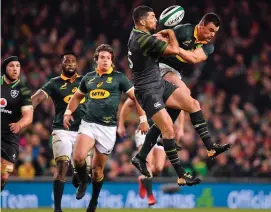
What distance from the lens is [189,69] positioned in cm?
2370

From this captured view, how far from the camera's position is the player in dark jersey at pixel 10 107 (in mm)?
13578

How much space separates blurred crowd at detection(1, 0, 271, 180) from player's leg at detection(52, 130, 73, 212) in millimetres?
4308

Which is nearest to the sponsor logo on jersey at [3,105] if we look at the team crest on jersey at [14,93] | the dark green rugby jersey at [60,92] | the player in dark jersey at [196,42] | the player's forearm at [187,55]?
the team crest on jersey at [14,93]

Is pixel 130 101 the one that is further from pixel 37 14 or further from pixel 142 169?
pixel 37 14

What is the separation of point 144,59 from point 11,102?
8.39ft

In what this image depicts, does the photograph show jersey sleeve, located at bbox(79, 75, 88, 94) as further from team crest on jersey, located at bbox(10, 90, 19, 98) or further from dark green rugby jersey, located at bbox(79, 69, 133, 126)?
team crest on jersey, located at bbox(10, 90, 19, 98)

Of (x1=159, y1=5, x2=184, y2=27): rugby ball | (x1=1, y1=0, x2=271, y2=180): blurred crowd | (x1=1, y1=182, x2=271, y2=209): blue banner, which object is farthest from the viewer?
(x1=1, y1=0, x2=271, y2=180): blurred crowd

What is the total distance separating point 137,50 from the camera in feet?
40.0

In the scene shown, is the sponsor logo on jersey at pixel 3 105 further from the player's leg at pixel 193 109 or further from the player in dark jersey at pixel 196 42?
the player's leg at pixel 193 109

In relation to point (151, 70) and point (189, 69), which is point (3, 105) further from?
point (189, 69)

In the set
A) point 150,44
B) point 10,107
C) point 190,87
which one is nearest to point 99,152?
point 10,107

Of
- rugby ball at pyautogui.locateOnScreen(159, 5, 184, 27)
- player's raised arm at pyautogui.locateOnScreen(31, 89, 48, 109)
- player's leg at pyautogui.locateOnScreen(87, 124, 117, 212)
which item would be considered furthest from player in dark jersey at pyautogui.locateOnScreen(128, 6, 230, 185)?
player's raised arm at pyautogui.locateOnScreen(31, 89, 48, 109)

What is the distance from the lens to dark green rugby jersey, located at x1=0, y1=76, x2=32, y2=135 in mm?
13594

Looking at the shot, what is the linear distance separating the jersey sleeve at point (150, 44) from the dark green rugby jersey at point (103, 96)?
1462 millimetres
